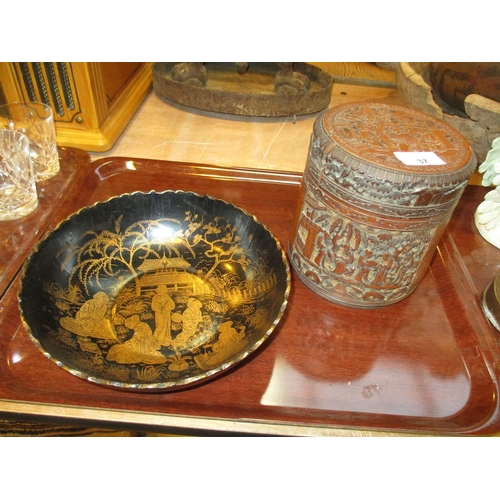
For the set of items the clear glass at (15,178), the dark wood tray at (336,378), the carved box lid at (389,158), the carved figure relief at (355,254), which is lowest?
the dark wood tray at (336,378)

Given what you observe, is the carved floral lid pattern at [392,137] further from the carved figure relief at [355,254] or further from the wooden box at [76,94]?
the wooden box at [76,94]

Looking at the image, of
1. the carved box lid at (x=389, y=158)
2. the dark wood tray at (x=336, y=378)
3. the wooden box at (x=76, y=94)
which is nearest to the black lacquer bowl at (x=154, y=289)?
the dark wood tray at (x=336, y=378)

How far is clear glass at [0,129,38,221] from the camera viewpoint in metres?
0.76

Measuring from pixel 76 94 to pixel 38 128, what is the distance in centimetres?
14

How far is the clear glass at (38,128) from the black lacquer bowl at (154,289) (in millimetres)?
248

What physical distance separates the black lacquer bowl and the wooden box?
1.24ft

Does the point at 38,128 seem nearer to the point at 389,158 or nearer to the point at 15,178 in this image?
the point at 15,178

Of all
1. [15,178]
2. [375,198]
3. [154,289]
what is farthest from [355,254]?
[15,178]

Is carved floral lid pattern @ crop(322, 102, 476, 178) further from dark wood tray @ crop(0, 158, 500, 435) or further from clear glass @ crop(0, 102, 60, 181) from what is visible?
clear glass @ crop(0, 102, 60, 181)

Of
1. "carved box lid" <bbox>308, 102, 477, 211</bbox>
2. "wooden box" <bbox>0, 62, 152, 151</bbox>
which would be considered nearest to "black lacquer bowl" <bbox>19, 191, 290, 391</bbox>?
"carved box lid" <bbox>308, 102, 477, 211</bbox>

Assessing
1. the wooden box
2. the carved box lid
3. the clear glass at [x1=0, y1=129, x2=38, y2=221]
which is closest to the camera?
the carved box lid

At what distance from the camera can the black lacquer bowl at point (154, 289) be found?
0.55 meters

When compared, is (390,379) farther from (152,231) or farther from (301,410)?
(152,231)

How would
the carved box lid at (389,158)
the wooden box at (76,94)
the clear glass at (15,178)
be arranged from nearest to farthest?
the carved box lid at (389,158)
the clear glass at (15,178)
the wooden box at (76,94)
